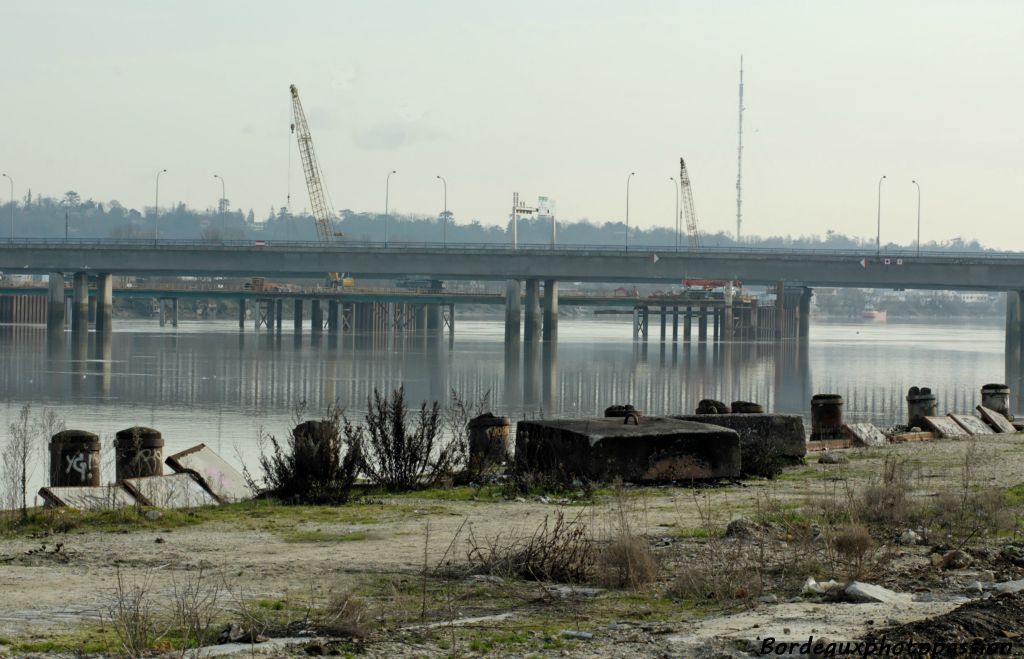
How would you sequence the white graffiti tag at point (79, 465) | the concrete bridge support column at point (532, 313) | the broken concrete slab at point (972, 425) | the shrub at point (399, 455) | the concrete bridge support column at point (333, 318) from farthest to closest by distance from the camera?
the concrete bridge support column at point (333, 318) < the concrete bridge support column at point (532, 313) < the broken concrete slab at point (972, 425) < the shrub at point (399, 455) < the white graffiti tag at point (79, 465)

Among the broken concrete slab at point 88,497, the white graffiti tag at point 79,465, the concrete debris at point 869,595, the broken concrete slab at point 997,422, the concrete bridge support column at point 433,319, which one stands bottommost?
the concrete bridge support column at point 433,319

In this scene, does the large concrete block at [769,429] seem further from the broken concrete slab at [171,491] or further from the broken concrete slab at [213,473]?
the broken concrete slab at [171,491]

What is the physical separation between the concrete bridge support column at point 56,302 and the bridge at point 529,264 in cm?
48

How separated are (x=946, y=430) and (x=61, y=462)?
636 inches

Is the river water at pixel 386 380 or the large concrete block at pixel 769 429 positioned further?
the river water at pixel 386 380

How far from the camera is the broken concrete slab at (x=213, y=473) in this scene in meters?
17.1

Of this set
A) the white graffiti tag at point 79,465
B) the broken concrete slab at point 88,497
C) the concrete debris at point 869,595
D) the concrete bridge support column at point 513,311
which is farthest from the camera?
Result: the concrete bridge support column at point 513,311

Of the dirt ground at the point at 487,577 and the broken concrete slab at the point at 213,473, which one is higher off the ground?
the dirt ground at the point at 487,577

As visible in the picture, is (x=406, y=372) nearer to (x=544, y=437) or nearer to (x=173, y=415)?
(x=173, y=415)

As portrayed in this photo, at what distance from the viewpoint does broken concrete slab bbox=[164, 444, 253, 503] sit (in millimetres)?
17125

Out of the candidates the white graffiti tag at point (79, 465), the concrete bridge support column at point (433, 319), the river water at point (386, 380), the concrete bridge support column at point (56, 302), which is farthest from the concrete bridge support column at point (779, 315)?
the white graffiti tag at point (79, 465)

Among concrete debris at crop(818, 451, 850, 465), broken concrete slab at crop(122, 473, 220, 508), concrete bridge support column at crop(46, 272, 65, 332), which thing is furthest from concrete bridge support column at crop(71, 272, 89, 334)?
broken concrete slab at crop(122, 473, 220, 508)

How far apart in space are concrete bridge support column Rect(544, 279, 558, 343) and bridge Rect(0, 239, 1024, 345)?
0.34 ft

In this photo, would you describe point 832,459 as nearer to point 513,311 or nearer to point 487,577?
point 487,577
